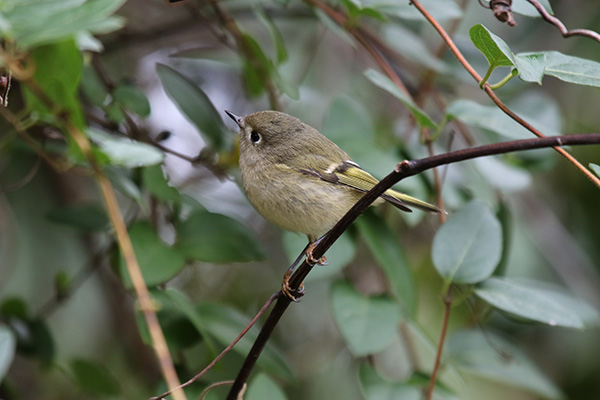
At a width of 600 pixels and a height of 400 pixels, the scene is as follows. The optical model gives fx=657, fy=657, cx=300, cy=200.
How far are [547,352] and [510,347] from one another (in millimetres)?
964

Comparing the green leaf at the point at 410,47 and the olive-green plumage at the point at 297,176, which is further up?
the green leaf at the point at 410,47

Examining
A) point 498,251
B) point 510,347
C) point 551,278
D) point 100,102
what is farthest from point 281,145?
point 551,278

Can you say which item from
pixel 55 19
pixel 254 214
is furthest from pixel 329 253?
pixel 254 214

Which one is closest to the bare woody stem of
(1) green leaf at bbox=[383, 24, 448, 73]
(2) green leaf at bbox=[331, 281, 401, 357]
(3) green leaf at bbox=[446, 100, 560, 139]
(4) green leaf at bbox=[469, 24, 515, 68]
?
(4) green leaf at bbox=[469, 24, 515, 68]

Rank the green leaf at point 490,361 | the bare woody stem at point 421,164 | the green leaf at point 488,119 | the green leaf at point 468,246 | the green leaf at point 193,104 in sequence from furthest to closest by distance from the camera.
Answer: the green leaf at point 490,361, the green leaf at point 193,104, the green leaf at point 488,119, the green leaf at point 468,246, the bare woody stem at point 421,164

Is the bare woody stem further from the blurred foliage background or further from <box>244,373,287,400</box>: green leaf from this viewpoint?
the blurred foliage background

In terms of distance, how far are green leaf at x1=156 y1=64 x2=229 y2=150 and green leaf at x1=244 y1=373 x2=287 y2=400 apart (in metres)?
0.84

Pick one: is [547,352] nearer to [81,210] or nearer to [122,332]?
[122,332]

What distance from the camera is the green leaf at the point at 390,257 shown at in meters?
1.95

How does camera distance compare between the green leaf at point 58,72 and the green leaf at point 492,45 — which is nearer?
the green leaf at point 492,45

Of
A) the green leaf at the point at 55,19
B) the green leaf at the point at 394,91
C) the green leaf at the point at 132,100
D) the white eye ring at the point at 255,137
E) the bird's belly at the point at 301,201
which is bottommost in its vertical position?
the bird's belly at the point at 301,201

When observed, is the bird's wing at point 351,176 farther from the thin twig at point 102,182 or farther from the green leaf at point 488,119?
the thin twig at point 102,182

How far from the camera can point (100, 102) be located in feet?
6.56

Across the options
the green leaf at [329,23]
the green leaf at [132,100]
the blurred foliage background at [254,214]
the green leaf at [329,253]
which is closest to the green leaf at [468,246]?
the blurred foliage background at [254,214]
